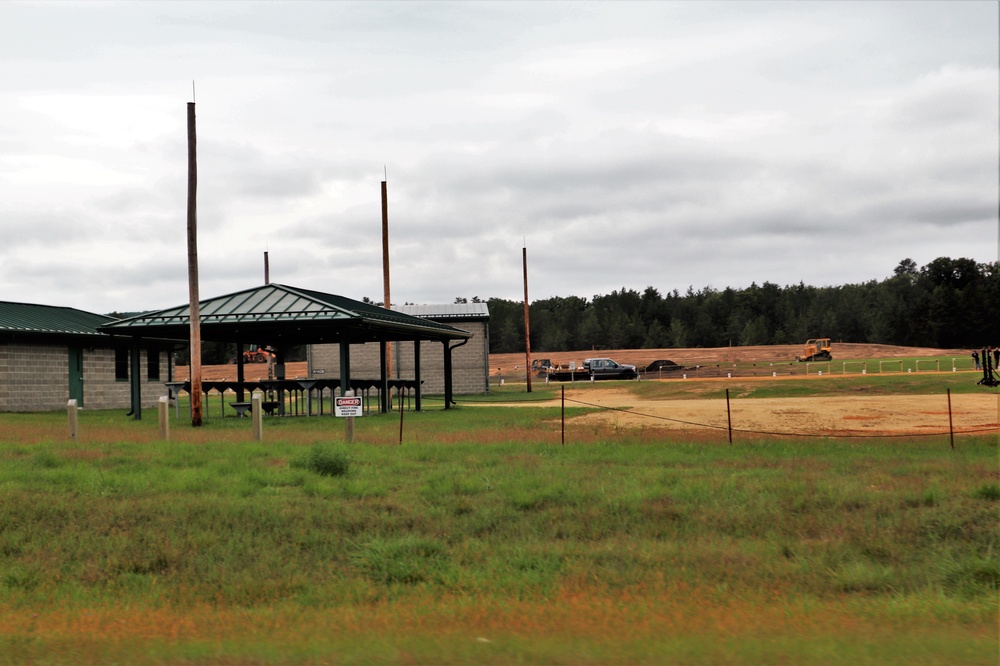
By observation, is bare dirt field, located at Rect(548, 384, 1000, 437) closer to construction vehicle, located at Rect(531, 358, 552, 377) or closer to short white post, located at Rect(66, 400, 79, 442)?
short white post, located at Rect(66, 400, 79, 442)

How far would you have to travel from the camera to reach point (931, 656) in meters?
5.98

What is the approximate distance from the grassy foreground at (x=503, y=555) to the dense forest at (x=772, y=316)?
93933 mm

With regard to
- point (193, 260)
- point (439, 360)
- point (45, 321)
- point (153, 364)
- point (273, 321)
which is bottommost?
point (439, 360)

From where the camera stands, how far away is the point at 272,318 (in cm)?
2583

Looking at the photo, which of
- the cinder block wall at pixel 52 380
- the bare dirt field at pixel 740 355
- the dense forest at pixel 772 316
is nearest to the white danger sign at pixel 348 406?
the cinder block wall at pixel 52 380

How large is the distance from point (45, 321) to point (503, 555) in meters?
31.1

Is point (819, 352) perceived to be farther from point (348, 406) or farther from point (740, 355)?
point (348, 406)

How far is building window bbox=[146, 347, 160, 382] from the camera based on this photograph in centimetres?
3948

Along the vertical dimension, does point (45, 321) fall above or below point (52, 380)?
above

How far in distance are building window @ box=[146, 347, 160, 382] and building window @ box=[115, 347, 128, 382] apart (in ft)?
3.34

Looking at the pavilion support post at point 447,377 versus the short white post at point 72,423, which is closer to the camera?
the short white post at point 72,423

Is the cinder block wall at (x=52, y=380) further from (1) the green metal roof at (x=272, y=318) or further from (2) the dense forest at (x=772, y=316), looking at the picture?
(2) the dense forest at (x=772, y=316)

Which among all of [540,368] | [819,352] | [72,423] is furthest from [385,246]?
[819,352]

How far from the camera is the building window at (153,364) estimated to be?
39.5 meters
